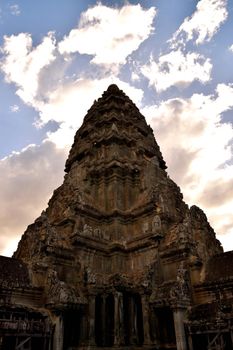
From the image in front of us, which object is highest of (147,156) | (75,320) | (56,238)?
(147,156)

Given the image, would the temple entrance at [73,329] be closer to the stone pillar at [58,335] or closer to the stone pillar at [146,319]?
the stone pillar at [58,335]

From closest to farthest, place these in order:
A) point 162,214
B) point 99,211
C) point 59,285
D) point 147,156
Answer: point 59,285 → point 162,214 → point 99,211 → point 147,156

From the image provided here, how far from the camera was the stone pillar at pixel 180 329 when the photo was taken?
13148mm

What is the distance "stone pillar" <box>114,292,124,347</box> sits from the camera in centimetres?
1403

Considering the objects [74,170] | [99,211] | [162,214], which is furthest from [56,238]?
[74,170]

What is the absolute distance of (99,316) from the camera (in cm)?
1558

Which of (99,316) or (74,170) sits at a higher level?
(74,170)

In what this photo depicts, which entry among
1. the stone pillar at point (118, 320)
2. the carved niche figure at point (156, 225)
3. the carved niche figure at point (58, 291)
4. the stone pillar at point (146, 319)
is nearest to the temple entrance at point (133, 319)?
the stone pillar at point (146, 319)

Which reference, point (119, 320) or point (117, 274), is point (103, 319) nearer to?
point (119, 320)

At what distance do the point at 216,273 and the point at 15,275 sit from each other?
1051 centimetres

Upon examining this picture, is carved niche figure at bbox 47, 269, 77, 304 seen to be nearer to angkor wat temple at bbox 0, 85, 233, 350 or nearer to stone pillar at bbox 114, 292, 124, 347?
angkor wat temple at bbox 0, 85, 233, 350

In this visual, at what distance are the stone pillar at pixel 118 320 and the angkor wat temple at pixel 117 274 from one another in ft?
0.14

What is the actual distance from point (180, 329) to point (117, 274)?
13.5 ft

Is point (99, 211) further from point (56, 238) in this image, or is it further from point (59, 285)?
point (59, 285)
